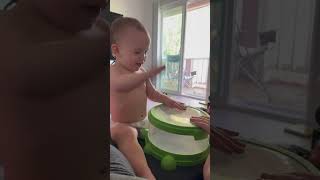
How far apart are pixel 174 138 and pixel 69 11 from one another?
17 cm

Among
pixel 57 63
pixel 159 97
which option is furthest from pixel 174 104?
pixel 57 63

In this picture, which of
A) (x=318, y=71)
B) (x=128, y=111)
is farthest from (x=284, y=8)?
(x=128, y=111)

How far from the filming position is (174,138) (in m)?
0.28

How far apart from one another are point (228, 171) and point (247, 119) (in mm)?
45

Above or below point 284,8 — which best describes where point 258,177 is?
below

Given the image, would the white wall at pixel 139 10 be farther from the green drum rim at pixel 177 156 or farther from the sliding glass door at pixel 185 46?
the green drum rim at pixel 177 156

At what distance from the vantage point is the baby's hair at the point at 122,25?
0.21m

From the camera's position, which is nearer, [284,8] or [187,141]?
[284,8]

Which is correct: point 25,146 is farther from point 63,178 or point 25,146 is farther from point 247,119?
point 247,119

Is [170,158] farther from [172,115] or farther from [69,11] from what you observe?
[69,11]

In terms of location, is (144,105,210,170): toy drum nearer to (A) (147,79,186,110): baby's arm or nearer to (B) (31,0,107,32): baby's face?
(A) (147,79,186,110): baby's arm

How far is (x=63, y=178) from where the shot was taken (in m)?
0.20

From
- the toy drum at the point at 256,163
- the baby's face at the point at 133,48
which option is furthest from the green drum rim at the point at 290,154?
the baby's face at the point at 133,48

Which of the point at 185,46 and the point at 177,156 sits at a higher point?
the point at 185,46
